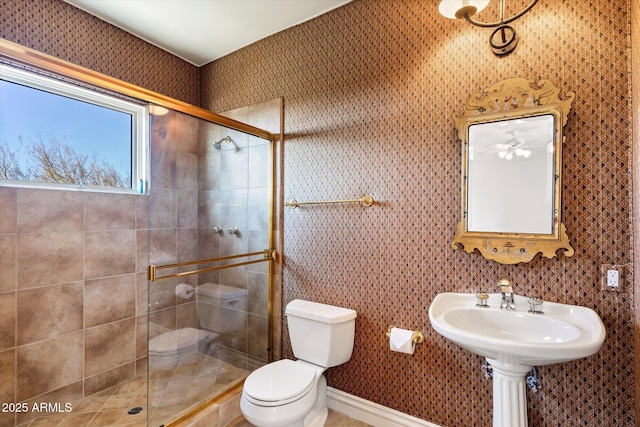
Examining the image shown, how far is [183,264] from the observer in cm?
192

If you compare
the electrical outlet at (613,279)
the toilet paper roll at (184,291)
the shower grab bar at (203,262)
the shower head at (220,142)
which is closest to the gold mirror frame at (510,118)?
the electrical outlet at (613,279)

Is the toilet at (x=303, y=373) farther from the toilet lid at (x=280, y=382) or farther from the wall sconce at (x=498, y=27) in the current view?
the wall sconce at (x=498, y=27)

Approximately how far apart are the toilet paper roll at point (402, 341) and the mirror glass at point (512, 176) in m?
0.71

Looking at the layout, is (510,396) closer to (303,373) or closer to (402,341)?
(402,341)

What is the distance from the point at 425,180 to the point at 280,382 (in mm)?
1426

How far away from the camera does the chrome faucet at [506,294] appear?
149 cm

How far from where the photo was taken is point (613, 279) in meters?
1.34

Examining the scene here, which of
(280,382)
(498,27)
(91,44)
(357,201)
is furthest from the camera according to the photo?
(91,44)

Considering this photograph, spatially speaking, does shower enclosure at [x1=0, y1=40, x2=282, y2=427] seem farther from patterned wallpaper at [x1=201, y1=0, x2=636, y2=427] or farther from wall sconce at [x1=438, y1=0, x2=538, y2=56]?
wall sconce at [x1=438, y1=0, x2=538, y2=56]

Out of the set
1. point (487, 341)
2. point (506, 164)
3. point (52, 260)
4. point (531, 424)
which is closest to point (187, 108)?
point (52, 260)

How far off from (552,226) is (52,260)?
9.68 feet

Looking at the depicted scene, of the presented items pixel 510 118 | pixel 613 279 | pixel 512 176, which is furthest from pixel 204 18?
pixel 613 279

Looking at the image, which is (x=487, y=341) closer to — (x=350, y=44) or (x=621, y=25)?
(x=621, y=25)

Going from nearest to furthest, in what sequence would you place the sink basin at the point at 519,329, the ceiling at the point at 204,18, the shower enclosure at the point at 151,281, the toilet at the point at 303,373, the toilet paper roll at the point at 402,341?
the sink basin at the point at 519,329 → the toilet at the point at 303,373 → the toilet paper roll at the point at 402,341 → the shower enclosure at the point at 151,281 → the ceiling at the point at 204,18
